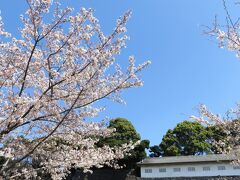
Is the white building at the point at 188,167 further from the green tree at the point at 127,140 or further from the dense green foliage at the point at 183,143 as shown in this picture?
the dense green foliage at the point at 183,143

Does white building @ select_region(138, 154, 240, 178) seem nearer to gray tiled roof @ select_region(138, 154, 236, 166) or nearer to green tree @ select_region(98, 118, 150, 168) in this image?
gray tiled roof @ select_region(138, 154, 236, 166)

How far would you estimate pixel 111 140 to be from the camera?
2886 cm

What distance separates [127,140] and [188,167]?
575cm

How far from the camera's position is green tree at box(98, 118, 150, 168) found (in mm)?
27352

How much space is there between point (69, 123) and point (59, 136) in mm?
344

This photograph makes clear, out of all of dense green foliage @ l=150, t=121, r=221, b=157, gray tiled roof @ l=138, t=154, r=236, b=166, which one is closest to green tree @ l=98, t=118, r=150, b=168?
gray tiled roof @ l=138, t=154, r=236, b=166

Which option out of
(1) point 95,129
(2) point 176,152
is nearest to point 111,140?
(2) point 176,152

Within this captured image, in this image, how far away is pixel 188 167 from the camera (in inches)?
1060

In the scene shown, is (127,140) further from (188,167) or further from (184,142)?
(184,142)

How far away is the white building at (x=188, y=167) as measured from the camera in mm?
25734

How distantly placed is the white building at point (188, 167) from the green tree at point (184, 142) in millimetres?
5043

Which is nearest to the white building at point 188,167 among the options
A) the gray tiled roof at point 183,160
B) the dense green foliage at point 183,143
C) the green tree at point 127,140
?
the gray tiled roof at point 183,160

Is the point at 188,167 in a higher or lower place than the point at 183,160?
lower

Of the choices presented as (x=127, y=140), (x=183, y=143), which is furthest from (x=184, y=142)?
(x=127, y=140)
